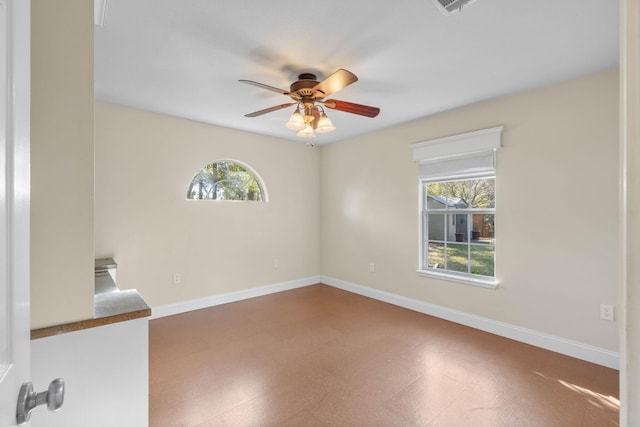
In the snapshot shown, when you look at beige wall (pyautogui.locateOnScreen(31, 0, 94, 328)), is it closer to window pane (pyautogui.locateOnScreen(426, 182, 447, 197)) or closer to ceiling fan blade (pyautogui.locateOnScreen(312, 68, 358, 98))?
ceiling fan blade (pyautogui.locateOnScreen(312, 68, 358, 98))

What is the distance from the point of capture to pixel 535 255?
2840 millimetres

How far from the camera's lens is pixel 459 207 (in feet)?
11.4

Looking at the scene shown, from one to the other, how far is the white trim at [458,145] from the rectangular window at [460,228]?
32cm

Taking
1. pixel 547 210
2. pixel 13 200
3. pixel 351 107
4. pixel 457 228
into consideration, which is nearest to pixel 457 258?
pixel 457 228

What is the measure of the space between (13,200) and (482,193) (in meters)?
3.62

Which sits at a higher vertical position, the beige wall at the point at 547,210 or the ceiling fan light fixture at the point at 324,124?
the ceiling fan light fixture at the point at 324,124

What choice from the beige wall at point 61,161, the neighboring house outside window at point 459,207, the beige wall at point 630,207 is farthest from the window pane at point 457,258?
the beige wall at point 61,161

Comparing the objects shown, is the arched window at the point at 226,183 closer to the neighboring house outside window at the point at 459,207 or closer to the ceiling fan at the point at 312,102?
the ceiling fan at the point at 312,102

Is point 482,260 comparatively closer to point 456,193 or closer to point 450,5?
point 456,193

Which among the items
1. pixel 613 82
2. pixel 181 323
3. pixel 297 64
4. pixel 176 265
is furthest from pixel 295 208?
pixel 613 82

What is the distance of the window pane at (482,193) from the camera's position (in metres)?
3.20

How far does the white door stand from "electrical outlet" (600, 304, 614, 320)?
140 inches

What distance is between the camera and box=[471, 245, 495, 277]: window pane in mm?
3217

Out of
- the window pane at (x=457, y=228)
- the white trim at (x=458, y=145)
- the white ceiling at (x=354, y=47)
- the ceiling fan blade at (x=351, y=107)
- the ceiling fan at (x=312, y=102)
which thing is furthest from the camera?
the window pane at (x=457, y=228)
